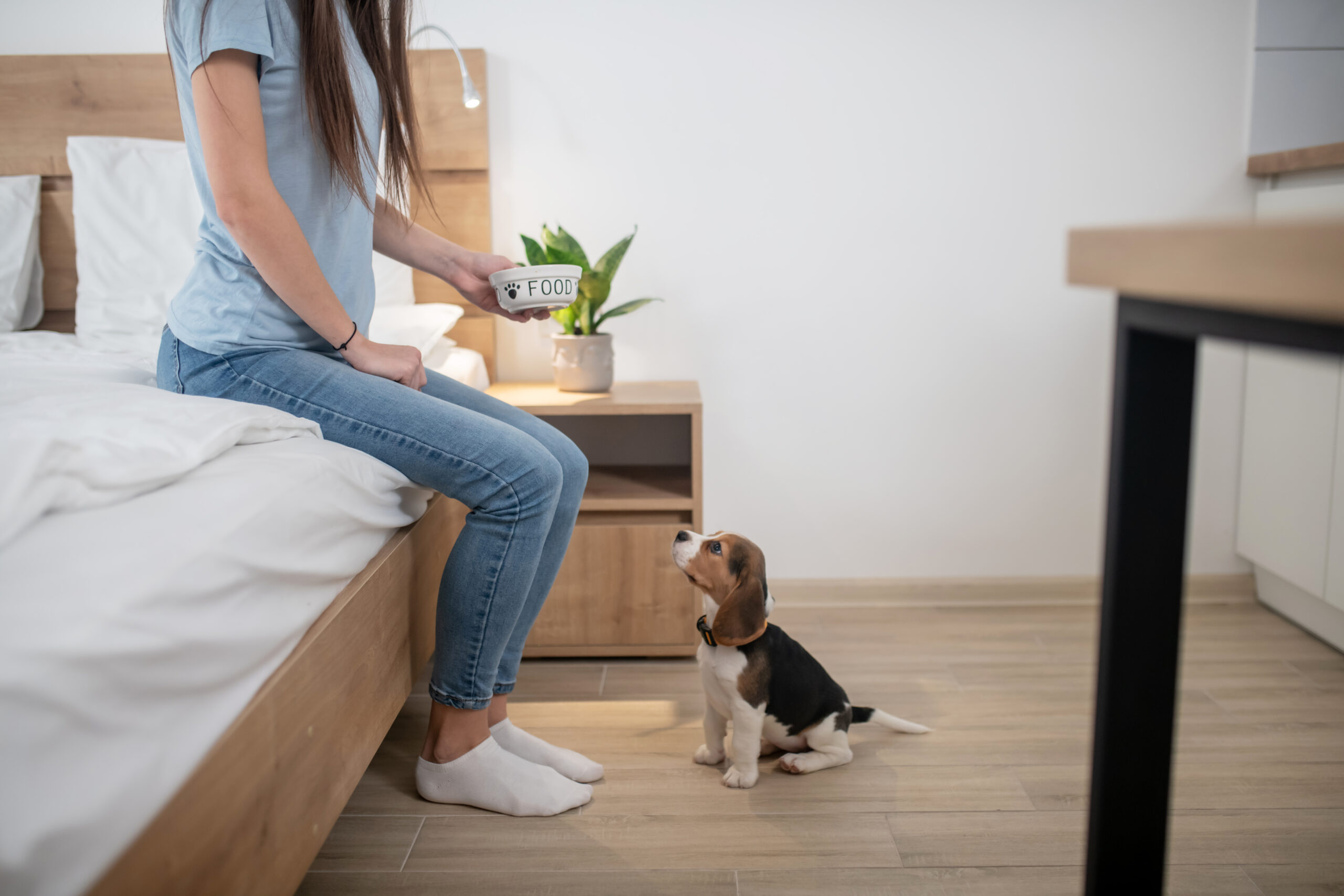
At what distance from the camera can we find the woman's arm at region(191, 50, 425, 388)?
100 cm

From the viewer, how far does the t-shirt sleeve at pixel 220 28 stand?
985 mm

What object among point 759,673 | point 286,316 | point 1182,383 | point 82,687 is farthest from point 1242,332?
point 286,316

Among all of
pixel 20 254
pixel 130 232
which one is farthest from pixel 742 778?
pixel 20 254

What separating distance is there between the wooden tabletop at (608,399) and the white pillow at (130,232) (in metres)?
0.68

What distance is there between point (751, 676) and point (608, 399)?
28.4 inches

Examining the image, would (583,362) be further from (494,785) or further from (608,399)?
(494,785)

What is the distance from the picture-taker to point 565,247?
1.77 m

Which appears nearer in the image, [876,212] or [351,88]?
[351,88]

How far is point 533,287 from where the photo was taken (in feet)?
4.44

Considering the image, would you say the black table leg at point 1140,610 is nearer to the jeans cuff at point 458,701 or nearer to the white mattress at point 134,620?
the white mattress at point 134,620

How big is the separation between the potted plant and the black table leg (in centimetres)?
136

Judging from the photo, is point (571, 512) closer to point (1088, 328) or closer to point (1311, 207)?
point (1088, 328)

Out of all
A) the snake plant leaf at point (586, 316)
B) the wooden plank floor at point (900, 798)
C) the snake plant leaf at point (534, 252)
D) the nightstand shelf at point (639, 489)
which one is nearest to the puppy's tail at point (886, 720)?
the wooden plank floor at point (900, 798)

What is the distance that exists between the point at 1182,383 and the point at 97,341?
1825mm
